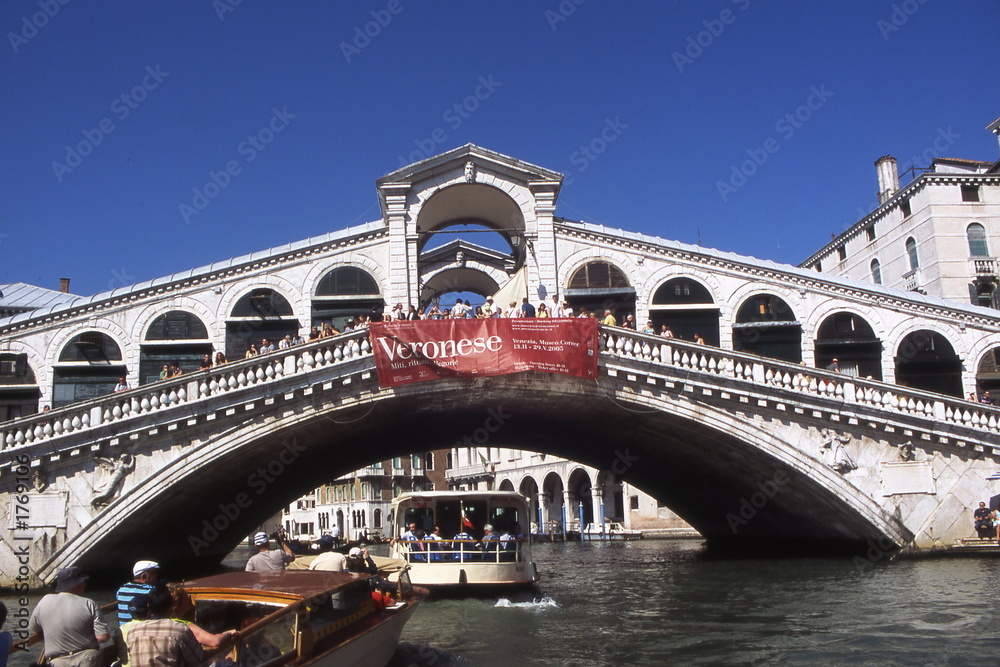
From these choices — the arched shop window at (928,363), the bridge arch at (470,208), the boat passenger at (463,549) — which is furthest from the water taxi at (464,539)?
the arched shop window at (928,363)

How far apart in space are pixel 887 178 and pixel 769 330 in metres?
19.9

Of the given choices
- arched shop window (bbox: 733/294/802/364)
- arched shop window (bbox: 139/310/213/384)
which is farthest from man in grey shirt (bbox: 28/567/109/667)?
arched shop window (bbox: 733/294/802/364)

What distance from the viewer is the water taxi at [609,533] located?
4669 centimetres

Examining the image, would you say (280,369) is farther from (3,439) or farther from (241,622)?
(241,622)

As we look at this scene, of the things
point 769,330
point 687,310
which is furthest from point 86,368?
point 769,330

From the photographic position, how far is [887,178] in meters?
42.1

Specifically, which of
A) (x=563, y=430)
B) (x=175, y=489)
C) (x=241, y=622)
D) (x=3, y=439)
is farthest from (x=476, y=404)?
(x=241, y=622)

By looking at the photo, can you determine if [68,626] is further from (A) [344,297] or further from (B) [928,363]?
(B) [928,363]

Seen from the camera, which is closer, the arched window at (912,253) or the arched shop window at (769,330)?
the arched shop window at (769,330)

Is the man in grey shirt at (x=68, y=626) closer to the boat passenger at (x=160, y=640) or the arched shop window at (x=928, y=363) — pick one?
the boat passenger at (x=160, y=640)

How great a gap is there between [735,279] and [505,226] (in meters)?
7.35

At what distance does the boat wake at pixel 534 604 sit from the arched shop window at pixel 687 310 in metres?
Result: 9.99

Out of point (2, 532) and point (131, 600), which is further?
point (2, 532)

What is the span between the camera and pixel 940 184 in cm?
3638
